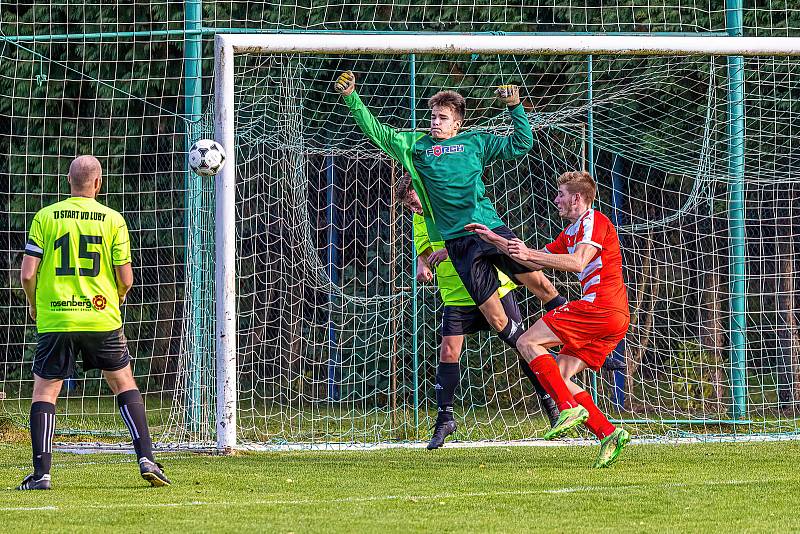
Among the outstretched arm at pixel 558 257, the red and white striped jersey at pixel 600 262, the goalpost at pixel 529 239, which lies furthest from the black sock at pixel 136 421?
the goalpost at pixel 529 239

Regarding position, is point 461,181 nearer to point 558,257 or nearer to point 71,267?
point 558,257

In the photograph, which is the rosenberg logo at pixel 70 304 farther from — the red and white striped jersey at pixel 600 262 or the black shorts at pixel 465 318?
the black shorts at pixel 465 318

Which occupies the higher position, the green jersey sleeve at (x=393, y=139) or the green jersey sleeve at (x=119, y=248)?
the green jersey sleeve at (x=393, y=139)

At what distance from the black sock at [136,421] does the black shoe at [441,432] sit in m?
2.35

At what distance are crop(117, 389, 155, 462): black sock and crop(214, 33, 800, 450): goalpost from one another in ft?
10.1

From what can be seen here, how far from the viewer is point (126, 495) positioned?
6.23 metres

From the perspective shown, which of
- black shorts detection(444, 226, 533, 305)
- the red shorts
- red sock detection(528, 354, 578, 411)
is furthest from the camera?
black shorts detection(444, 226, 533, 305)

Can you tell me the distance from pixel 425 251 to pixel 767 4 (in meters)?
5.42

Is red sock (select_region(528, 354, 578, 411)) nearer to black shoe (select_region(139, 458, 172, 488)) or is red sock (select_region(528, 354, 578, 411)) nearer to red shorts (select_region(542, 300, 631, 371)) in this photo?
red shorts (select_region(542, 300, 631, 371))

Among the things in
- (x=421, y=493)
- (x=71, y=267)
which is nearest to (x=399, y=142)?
(x=71, y=267)

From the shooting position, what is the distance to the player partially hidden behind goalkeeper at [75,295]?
6.34m

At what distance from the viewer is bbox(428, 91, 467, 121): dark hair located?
800 centimetres

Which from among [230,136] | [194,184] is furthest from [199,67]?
[230,136]

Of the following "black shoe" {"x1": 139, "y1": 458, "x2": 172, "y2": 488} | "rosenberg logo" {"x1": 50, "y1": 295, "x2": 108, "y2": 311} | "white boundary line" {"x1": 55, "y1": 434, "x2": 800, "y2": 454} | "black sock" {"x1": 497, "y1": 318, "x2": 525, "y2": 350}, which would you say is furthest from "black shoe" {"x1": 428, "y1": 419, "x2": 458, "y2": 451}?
"rosenberg logo" {"x1": 50, "y1": 295, "x2": 108, "y2": 311}
